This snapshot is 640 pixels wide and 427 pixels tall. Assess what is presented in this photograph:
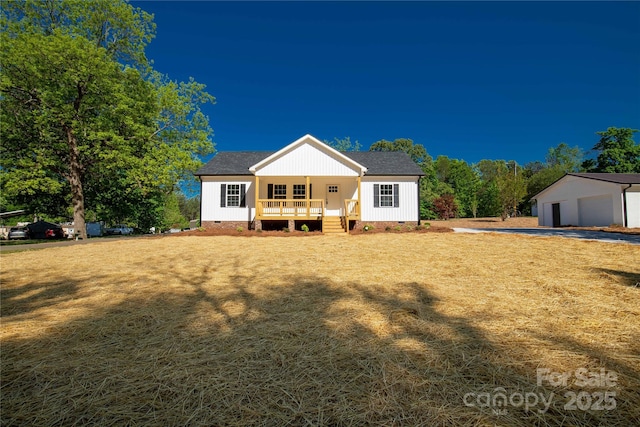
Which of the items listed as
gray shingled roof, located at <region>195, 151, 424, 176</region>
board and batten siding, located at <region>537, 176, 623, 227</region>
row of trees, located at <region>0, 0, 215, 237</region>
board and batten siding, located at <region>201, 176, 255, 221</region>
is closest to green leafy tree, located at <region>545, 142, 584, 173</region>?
board and batten siding, located at <region>537, 176, 623, 227</region>

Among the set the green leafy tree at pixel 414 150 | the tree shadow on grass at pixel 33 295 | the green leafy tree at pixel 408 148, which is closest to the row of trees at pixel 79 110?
the tree shadow on grass at pixel 33 295

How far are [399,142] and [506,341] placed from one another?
194ft

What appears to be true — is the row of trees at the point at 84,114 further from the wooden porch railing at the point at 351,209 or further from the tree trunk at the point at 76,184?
the wooden porch railing at the point at 351,209

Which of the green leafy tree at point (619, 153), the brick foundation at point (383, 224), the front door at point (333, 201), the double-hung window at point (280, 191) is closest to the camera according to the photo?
the brick foundation at point (383, 224)

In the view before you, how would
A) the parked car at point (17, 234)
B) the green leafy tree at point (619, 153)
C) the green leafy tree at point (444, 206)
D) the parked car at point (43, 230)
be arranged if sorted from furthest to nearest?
the green leafy tree at point (444, 206)
the green leafy tree at point (619, 153)
the parked car at point (43, 230)
the parked car at point (17, 234)

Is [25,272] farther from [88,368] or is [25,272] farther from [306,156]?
[306,156]

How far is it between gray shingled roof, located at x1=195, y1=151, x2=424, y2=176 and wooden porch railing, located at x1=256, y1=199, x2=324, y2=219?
273cm

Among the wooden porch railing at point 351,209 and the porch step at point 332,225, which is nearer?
the porch step at point 332,225

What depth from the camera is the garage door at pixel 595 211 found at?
18719mm

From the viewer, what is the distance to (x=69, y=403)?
1.73 metres

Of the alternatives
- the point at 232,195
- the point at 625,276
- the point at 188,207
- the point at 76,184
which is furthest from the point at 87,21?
the point at 188,207

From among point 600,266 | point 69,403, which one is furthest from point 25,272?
point 600,266

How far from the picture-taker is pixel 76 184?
18609 millimetres

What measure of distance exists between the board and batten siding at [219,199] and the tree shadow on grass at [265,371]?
15.8 metres
